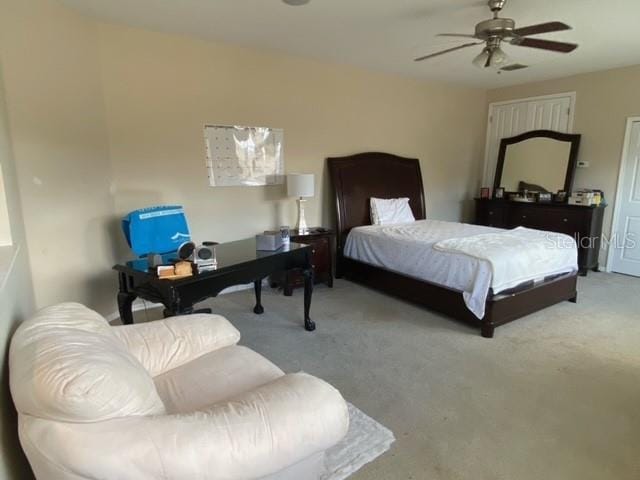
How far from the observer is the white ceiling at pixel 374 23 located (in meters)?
2.77

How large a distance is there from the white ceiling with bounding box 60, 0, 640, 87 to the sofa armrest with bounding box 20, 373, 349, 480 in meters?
2.69

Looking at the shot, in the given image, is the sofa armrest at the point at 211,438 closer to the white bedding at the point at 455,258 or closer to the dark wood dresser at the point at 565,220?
the white bedding at the point at 455,258

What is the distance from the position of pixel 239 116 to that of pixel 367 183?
178 cm

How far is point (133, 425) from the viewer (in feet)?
3.35

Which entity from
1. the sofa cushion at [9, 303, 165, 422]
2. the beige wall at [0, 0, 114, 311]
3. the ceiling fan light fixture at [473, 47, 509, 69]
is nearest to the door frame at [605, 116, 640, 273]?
the ceiling fan light fixture at [473, 47, 509, 69]

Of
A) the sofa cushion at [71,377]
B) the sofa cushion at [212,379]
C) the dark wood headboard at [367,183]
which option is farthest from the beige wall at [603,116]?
the sofa cushion at [71,377]

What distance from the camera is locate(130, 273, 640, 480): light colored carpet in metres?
1.78

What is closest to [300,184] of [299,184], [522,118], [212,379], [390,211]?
[299,184]

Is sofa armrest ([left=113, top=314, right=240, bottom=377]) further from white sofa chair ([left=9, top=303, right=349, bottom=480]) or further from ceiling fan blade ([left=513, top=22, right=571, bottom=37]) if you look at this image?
ceiling fan blade ([left=513, top=22, right=571, bottom=37])

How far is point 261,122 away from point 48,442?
11.8 feet

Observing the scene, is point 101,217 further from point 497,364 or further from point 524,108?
point 524,108

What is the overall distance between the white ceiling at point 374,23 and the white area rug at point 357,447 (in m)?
2.79

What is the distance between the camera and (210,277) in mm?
2324

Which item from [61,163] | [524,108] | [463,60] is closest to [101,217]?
[61,163]
